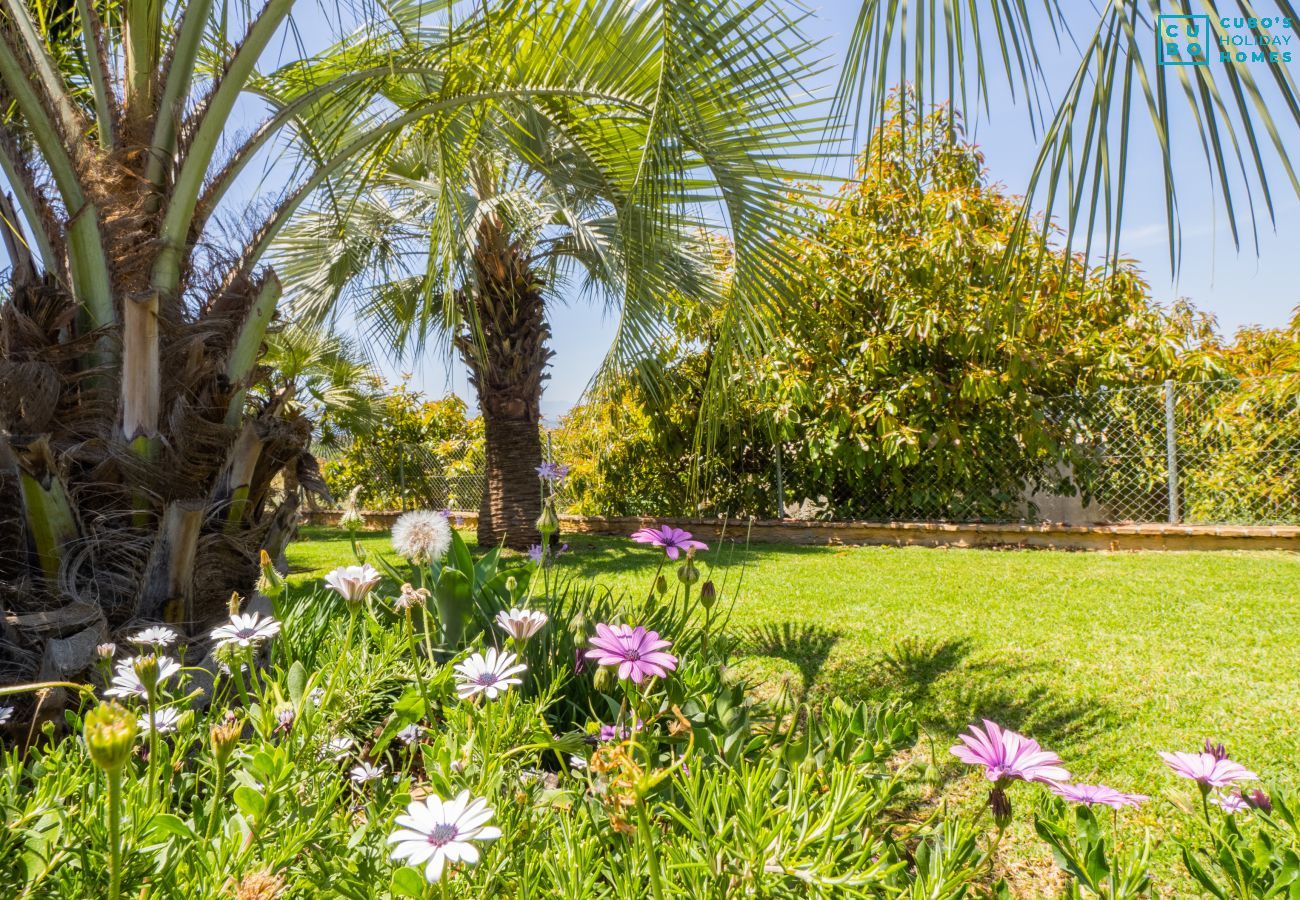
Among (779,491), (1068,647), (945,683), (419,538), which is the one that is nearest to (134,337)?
(419,538)

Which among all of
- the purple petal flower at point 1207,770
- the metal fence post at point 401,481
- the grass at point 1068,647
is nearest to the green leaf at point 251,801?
the grass at point 1068,647

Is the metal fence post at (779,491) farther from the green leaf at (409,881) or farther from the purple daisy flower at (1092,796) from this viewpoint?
the green leaf at (409,881)

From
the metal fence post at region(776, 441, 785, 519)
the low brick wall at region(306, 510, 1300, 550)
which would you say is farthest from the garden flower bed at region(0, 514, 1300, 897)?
the metal fence post at region(776, 441, 785, 519)

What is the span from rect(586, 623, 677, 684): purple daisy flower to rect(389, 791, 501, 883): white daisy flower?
323 millimetres

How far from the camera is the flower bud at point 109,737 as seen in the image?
547 millimetres

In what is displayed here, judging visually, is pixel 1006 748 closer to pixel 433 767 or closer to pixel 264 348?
pixel 433 767

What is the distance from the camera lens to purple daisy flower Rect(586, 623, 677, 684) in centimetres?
104

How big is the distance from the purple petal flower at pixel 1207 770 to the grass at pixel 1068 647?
60 centimetres

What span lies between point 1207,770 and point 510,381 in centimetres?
636

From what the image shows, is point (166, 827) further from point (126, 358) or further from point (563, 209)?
point (563, 209)

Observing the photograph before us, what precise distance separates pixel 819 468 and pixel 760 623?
405 centimetres

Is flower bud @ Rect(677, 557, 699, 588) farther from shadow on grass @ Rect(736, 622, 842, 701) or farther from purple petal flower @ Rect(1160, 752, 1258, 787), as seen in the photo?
shadow on grass @ Rect(736, 622, 842, 701)

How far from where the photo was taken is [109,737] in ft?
1.82

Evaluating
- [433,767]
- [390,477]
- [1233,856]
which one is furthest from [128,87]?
[390,477]
